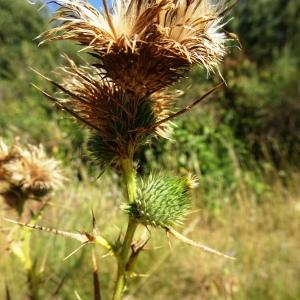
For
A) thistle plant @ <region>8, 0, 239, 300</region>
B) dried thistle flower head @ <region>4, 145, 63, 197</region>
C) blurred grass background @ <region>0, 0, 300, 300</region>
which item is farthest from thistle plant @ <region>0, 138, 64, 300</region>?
thistle plant @ <region>8, 0, 239, 300</region>

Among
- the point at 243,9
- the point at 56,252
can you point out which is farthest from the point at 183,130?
the point at 243,9

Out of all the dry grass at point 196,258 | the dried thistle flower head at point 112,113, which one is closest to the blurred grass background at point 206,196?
the dry grass at point 196,258

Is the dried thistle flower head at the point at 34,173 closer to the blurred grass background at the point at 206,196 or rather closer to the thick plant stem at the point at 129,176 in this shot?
the blurred grass background at the point at 206,196

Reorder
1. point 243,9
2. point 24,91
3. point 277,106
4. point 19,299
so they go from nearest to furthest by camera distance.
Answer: point 19,299 → point 24,91 → point 277,106 → point 243,9

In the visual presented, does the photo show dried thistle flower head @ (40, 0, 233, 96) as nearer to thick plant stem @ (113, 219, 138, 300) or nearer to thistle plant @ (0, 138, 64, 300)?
thick plant stem @ (113, 219, 138, 300)

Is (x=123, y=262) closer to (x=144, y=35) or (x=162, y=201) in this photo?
(x=162, y=201)

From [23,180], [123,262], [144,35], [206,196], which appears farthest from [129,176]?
[206,196]

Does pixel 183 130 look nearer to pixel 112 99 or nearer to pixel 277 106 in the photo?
pixel 277 106
